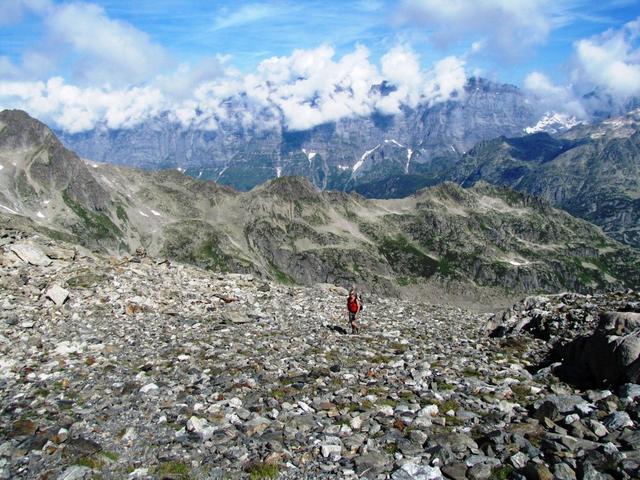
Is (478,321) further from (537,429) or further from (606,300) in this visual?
(537,429)

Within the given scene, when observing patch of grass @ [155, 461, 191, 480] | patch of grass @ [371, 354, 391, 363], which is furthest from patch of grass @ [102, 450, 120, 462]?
patch of grass @ [371, 354, 391, 363]

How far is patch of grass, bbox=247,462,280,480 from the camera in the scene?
1014 centimetres

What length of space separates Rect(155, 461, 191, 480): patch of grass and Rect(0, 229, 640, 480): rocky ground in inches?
2.0

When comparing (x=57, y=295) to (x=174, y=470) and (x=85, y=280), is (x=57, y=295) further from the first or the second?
(x=174, y=470)

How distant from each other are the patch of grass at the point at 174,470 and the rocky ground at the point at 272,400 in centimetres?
5

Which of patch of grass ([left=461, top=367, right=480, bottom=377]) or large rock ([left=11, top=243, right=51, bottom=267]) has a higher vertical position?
large rock ([left=11, top=243, right=51, bottom=267])

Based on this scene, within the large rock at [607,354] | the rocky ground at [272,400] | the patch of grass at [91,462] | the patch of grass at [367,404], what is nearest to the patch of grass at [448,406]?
the rocky ground at [272,400]

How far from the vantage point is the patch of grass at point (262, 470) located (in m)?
10.1

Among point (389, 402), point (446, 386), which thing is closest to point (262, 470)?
point (389, 402)

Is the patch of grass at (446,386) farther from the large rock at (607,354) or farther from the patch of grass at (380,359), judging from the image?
the large rock at (607,354)

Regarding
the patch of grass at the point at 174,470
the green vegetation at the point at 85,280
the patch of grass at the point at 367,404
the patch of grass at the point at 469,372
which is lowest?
the patch of grass at the point at 469,372

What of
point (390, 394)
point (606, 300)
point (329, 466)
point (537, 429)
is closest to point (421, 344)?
point (390, 394)

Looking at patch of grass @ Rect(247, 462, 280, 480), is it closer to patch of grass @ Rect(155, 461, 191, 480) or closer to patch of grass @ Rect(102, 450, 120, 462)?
patch of grass @ Rect(155, 461, 191, 480)

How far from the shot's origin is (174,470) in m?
10.5
